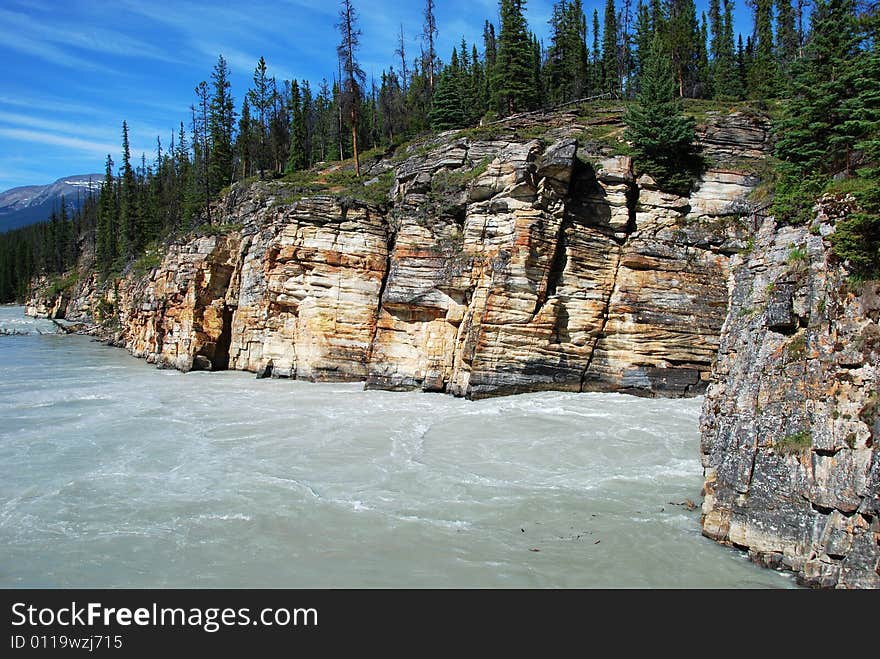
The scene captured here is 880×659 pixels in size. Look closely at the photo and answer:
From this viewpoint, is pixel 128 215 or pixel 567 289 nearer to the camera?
pixel 567 289

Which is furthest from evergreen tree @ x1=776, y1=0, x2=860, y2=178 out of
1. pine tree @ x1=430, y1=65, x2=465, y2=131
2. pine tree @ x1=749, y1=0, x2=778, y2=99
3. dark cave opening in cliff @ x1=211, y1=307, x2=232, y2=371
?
dark cave opening in cliff @ x1=211, y1=307, x2=232, y2=371

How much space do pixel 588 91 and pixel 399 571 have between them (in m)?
52.0

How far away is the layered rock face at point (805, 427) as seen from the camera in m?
6.57

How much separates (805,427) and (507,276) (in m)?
13.6

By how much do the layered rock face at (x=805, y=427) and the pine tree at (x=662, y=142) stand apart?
1379 centimetres

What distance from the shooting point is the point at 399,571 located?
24.5 ft

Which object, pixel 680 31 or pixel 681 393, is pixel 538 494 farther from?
pixel 680 31

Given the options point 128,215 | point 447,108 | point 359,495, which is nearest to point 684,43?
point 447,108

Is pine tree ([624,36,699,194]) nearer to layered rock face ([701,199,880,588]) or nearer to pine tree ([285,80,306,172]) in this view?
layered rock face ([701,199,880,588])

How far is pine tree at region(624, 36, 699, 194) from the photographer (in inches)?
879

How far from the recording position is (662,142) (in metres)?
22.3

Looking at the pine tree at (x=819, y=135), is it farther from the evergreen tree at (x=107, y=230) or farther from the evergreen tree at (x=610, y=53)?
the evergreen tree at (x=107, y=230)

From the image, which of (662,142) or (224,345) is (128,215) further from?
(662,142)
